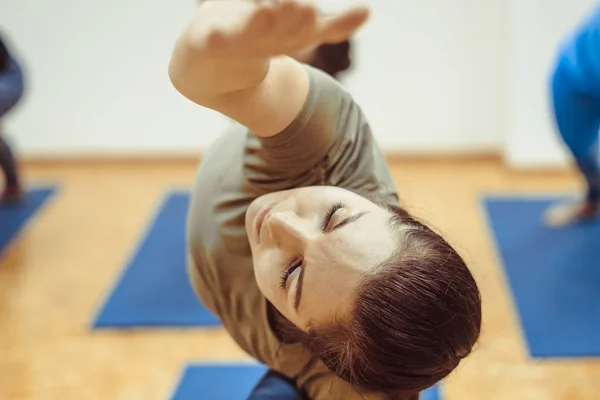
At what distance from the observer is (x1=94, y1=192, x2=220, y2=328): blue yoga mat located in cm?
199

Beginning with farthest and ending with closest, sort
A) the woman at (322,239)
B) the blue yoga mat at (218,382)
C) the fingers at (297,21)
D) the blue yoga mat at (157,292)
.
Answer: the blue yoga mat at (157,292)
the blue yoga mat at (218,382)
the woman at (322,239)
the fingers at (297,21)

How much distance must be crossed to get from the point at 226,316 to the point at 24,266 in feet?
4.98

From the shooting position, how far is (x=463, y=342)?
0.84 meters

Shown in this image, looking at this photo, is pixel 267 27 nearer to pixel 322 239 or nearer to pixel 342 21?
pixel 342 21

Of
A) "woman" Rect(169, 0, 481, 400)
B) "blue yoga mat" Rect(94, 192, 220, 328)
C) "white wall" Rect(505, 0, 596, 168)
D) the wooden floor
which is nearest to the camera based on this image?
"woman" Rect(169, 0, 481, 400)

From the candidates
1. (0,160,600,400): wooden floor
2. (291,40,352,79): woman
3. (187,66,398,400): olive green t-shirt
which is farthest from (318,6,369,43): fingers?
(291,40,352,79): woman

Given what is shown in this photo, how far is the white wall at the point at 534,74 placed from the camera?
2.58 metres

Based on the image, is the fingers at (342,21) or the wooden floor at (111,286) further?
the wooden floor at (111,286)

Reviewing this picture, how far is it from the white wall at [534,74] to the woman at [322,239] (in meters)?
1.84

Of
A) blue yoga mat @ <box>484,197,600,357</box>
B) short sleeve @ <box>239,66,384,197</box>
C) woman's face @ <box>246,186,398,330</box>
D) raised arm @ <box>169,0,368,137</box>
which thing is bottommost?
blue yoga mat @ <box>484,197,600,357</box>

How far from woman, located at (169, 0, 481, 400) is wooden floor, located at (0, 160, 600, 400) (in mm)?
358

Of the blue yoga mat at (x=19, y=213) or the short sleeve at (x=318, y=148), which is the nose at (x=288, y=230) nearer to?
the short sleeve at (x=318, y=148)

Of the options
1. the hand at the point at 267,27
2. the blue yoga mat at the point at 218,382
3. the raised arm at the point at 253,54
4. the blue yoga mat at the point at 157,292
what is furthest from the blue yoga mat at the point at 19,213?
the hand at the point at 267,27

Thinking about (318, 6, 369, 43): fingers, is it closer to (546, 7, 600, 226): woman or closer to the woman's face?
the woman's face
